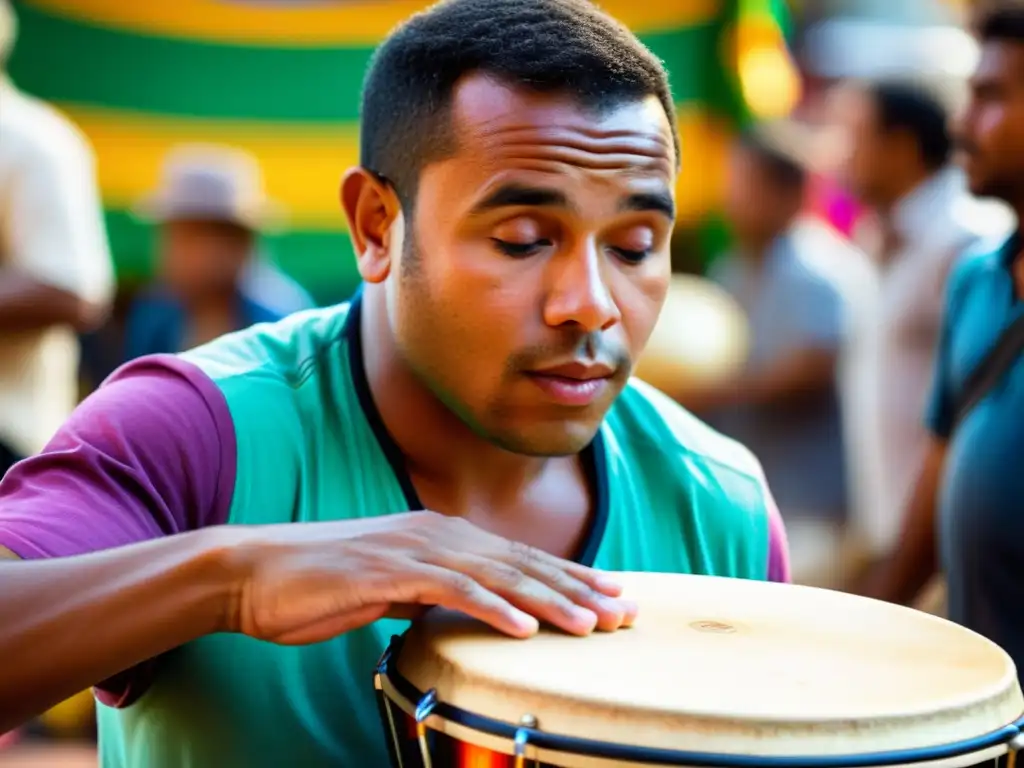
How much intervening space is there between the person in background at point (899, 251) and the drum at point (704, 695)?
310 cm

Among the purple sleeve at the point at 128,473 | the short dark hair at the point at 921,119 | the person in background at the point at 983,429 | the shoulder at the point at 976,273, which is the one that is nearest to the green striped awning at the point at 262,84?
the short dark hair at the point at 921,119

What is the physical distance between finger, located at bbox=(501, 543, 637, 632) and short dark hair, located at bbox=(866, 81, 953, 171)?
13.6 feet

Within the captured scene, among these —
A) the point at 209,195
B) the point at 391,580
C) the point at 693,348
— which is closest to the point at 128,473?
the point at 391,580

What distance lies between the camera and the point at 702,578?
2.27m

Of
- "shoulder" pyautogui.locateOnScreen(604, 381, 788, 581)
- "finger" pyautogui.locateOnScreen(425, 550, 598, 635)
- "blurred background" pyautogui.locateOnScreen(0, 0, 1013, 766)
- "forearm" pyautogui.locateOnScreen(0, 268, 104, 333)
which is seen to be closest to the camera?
"finger" pyautogui.locateOnScreen(425, 550, 598, 635)

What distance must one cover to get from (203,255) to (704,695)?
16.8 feet

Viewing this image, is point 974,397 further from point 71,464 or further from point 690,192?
point 690,192

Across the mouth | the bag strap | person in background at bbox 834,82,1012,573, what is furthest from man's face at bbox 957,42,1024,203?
the mouth

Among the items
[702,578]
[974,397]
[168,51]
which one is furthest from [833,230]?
[702,578]

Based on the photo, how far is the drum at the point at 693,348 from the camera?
628 cm

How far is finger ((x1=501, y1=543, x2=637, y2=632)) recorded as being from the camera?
1906 millimetres

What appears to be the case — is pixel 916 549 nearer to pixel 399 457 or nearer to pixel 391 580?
pixel 399 457

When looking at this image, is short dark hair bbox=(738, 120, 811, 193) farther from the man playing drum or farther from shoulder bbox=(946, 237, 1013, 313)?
the man playing drum

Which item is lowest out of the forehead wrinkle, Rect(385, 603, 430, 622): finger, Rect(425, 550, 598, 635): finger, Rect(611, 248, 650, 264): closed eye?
Rect(385, 603, 430, 622): finger
